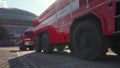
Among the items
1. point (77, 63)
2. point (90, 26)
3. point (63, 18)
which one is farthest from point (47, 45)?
point (90, 26)

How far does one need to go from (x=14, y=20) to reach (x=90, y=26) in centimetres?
10741

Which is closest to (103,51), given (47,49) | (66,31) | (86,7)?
(86,7)

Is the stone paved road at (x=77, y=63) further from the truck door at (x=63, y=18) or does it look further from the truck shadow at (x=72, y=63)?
the truck door at (x=63, y=18)

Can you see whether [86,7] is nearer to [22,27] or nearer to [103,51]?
[103,51]

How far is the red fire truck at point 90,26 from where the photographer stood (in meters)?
6.67

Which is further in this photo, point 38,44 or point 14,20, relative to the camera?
point 14,20

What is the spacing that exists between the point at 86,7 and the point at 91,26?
2.02 feet

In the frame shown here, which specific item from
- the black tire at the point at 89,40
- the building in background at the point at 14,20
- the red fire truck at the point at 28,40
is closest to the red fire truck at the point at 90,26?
the black tire at the point at 89,40

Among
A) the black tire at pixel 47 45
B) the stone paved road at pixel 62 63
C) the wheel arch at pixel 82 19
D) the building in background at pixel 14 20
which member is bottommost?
the stone paved road at pixel 62 63

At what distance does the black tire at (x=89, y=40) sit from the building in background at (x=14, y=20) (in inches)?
3859

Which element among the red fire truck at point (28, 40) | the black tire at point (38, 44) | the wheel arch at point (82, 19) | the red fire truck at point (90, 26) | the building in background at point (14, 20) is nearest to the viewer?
the red fire truck at point (90, 26)

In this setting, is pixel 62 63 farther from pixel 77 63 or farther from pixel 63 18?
pixel 63 18

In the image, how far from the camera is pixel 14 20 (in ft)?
371

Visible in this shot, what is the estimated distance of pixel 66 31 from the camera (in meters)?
9.80
